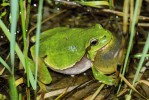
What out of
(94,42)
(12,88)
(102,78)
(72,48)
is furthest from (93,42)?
(12,88)

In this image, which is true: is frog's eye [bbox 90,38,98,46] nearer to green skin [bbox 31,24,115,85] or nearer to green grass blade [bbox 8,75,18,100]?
green skin [bbox 31,24,115,85]

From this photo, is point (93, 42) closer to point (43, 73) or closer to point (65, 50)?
point (65, 50)

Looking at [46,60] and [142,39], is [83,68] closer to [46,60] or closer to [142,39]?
[46,60]

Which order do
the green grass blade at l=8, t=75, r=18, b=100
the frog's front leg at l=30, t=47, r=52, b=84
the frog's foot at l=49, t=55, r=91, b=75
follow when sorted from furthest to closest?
the frog's foot at l=49, t=55, r=91, b=75, the frog's front leg at l=30, t=47, r=52, b=84, the green grass blade at l=8, t=75, r=18, b=100

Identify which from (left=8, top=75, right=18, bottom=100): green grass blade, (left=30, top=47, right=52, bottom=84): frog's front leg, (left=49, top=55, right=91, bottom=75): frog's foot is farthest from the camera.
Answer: (left=49, top=55, right=91, bottom=75): frog's foot

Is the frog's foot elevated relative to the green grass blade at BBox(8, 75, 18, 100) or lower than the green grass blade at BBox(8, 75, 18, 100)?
lower

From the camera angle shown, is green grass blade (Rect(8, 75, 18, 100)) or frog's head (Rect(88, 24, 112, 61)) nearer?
green grass blade (Rect(8, 75, 18, 100))

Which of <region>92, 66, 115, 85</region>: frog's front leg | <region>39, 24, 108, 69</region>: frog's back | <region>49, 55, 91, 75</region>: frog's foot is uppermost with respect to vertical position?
<region>39, 24, 108, 69</region>: frog's back

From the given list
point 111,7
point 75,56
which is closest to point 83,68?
point 75,56

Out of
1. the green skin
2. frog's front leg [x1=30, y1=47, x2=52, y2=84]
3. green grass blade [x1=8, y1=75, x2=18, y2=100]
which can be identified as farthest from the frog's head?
green grass blade [x1=8, y1=75, x2=18, y2=100]
